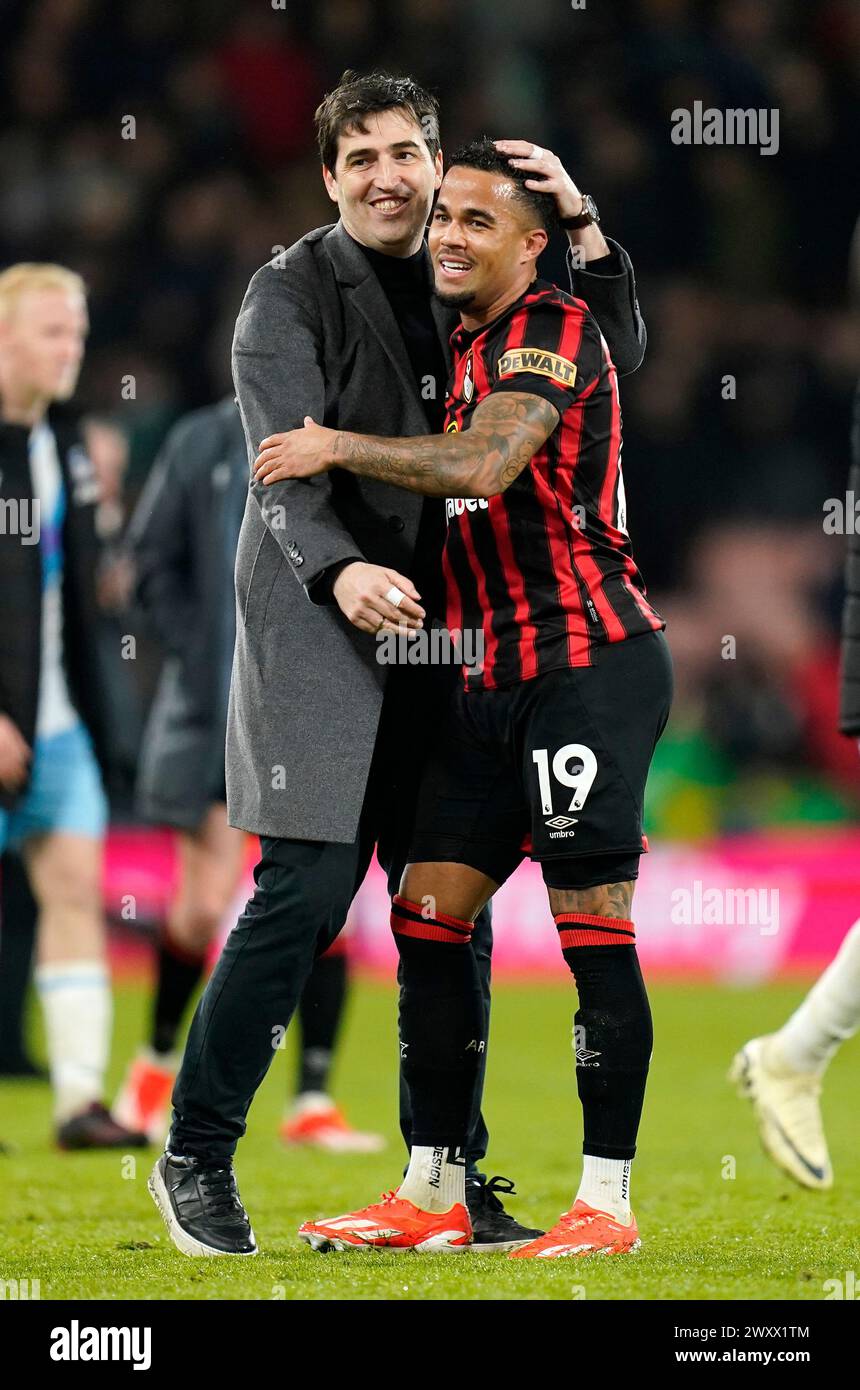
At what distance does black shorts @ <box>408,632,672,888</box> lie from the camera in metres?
3.13

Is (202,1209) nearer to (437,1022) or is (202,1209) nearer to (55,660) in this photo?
(437,1022)

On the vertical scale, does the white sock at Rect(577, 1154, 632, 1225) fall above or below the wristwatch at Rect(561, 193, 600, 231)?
below

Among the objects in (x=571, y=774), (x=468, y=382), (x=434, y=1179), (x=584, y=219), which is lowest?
(x=434, y=1179)

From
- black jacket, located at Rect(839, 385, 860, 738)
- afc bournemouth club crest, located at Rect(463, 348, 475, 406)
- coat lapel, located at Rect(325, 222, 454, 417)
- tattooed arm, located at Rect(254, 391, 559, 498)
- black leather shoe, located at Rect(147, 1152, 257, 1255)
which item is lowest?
black leather shoe, located at Rect(147, 1152, 257, 1255)

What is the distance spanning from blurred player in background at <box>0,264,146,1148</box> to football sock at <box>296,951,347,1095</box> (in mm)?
563

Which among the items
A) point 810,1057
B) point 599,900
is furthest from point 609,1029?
point 810,1057

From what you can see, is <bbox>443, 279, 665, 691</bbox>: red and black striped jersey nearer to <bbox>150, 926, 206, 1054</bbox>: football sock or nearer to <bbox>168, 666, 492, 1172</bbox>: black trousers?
<bbox>168, 666, 492, 1172</bbox>: black trousers

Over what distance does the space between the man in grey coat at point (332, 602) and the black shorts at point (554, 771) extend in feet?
0.39

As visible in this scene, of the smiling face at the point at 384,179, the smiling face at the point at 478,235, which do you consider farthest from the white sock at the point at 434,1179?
the smiling face at the point at 384,179

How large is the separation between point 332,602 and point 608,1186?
112 centimetres

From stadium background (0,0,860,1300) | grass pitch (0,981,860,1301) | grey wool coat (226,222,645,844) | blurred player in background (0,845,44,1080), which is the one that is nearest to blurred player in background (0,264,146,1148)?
grass pitch (0,981,860,1301)

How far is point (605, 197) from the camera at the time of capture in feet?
37.8
